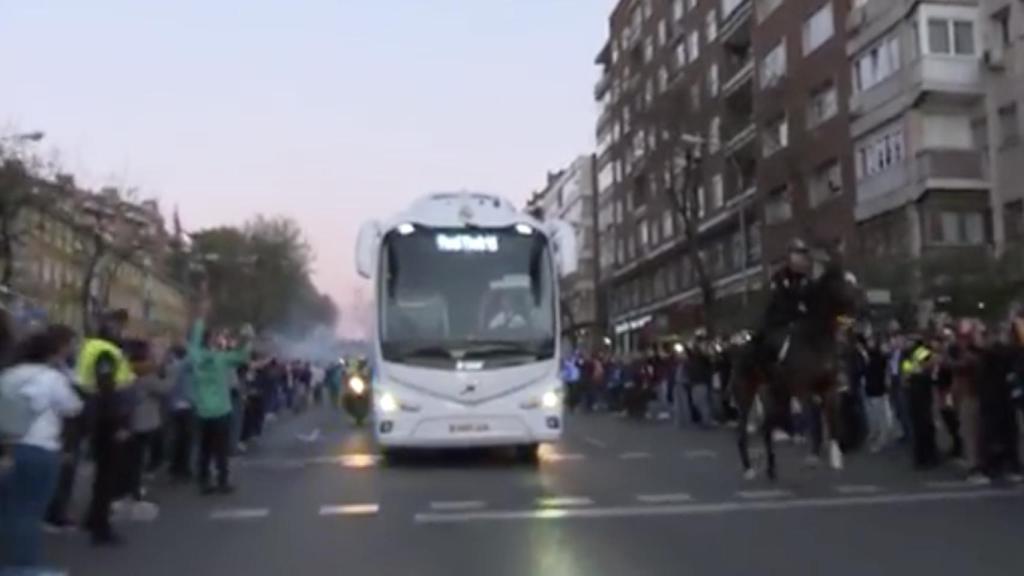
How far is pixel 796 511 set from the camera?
1432cm

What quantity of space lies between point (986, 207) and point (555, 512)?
3461cm

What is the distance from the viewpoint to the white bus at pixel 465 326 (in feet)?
69.1

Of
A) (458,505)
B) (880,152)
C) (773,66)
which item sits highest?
(773,66)

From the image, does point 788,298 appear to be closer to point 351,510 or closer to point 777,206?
point 351,510

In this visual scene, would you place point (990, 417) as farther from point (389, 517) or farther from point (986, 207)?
point (986, 207)

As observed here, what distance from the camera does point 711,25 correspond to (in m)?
75.2

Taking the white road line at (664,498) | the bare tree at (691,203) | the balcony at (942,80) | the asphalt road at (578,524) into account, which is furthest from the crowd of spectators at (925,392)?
the bare tree at (691,203)

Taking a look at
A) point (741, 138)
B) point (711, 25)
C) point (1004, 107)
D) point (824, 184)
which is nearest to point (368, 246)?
point (1004, 107)

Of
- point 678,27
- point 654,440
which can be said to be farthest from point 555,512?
point 678,27

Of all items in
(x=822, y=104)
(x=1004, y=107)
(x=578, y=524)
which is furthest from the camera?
(x=822, y=104)

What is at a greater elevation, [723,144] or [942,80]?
[723,144]

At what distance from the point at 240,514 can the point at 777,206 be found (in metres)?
49.2

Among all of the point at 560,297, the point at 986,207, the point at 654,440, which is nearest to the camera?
the point at 560,297

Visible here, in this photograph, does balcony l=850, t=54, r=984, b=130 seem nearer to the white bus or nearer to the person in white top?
the white bus
